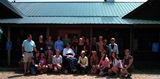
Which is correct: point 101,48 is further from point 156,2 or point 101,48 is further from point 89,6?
point 89,6

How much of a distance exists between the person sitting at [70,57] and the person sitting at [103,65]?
98cm

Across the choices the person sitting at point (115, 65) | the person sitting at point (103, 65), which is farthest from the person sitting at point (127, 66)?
the person sitting at point (103, 65)

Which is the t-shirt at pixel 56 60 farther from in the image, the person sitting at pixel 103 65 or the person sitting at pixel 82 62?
the person sitting at pixel 103 65

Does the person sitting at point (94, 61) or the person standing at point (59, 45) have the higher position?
the person standing at point (59, 45)

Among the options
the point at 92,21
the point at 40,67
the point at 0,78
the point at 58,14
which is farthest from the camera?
the point at 58,14

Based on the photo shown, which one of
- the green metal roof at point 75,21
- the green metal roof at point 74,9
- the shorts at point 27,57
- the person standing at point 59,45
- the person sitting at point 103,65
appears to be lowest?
the person sitting at point 103,65

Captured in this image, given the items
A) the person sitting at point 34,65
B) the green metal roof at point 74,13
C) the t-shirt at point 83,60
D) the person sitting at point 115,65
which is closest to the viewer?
the person sitting at point 115,65

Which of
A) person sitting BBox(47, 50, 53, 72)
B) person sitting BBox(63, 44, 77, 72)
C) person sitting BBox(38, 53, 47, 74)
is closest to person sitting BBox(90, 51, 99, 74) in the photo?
person sitting BBox(63, 44, 77, 72)

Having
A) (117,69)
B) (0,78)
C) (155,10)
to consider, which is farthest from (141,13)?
(0,78)

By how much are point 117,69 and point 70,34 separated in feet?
16.7

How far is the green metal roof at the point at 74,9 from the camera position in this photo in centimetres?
1489

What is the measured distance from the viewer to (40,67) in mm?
10023

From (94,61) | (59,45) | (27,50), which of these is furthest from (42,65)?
(94,61)

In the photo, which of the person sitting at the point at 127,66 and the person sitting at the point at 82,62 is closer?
the person sitting at the point at 127,66
